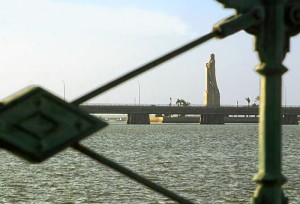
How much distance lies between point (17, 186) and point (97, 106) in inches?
4356

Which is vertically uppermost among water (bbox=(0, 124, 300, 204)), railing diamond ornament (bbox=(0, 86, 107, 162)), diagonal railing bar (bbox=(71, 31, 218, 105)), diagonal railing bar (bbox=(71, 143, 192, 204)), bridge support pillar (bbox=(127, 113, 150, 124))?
bridge support pillar (bbox=(127, 113, 150, 124))

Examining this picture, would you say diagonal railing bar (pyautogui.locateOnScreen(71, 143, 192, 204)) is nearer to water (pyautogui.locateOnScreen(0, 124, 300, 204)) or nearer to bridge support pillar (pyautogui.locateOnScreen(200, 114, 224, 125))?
water (pyautogui.locateOnScreen(0, 124, 300, 204))

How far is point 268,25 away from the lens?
329 cm

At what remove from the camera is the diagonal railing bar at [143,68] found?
3.07 m

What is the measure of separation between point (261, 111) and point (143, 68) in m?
0.58

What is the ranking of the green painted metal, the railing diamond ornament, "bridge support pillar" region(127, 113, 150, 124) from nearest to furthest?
the railing diamond ornament
the green painted metal
"bridge support pillar" region(127, 113, 150, 124)

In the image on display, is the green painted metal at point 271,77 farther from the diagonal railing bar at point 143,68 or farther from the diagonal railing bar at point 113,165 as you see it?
the diagonal railing bar at point 113,165

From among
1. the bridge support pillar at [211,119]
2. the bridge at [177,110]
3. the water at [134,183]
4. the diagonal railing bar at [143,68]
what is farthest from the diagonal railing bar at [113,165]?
the bridge support pillar at [211,119]

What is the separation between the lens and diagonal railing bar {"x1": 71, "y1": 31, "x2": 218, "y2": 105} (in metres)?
3.07

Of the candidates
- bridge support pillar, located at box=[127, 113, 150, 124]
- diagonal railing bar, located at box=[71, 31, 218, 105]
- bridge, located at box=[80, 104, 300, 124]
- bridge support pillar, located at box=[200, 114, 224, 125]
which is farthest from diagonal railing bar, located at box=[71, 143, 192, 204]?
bridge support pillar, located at box=[200, 114, 224, 125]

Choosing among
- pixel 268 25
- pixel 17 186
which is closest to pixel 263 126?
pixel 268 25

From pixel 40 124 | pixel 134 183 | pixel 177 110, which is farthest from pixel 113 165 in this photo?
pixel 177 110

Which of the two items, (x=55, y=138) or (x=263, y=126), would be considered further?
(x=263, y=126)

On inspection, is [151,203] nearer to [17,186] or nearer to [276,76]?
[17,186]
